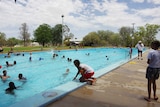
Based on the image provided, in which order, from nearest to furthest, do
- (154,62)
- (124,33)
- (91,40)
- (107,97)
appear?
(154,62) < (107,97) < (91,40) < (124,33)

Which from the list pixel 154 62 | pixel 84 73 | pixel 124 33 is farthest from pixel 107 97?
pixel 124 33

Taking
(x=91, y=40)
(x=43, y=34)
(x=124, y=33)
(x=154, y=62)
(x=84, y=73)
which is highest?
(x=124, y=33)

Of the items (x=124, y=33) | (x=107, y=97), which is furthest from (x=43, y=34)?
(x=107, y=97)

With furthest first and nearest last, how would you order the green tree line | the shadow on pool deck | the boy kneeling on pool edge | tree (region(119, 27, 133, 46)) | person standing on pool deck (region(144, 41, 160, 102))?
tree (region(119, 27, 133, 46)) → the green tree line → the boy kneeling on pool edge → person standing on pool deck (region(144, 41, 160, 102)) → the shadow on pool deck

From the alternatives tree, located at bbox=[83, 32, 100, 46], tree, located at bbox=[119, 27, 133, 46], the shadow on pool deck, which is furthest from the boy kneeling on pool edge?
tree, located at bbox=[119, 27, 133, 46]

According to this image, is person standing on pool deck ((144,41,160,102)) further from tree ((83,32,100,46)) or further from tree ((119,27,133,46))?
tree ((119,27,133,46))

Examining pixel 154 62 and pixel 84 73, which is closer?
pixel 154 62

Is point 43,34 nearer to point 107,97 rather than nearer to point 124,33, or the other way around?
point 124,33

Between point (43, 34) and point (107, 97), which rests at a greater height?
point (43, 34)

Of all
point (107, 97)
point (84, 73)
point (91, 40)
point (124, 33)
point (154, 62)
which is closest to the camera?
point (154, 62)

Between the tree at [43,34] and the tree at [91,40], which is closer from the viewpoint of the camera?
the tree at [43,34]

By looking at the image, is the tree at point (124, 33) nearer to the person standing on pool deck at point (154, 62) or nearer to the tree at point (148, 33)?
the tree at point (148, 33)

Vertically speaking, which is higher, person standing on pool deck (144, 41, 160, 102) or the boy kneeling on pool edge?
person standing on pool deck (144, 41, 160, 102)

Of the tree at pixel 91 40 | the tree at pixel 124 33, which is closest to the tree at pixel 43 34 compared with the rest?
the tree at pixel 91 40
